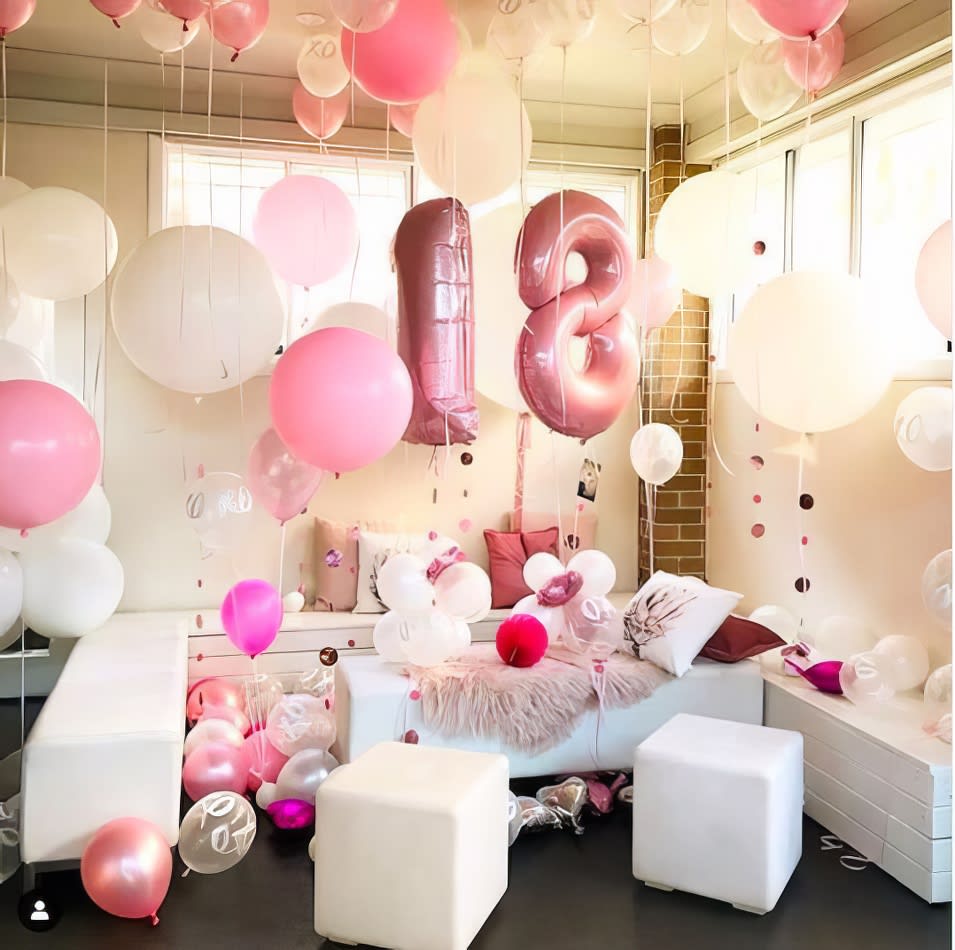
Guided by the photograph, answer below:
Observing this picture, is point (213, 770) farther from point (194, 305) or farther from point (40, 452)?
point (194, 305)

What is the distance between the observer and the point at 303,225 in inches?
127

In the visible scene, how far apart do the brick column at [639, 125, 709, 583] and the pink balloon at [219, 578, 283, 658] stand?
212 centimetres

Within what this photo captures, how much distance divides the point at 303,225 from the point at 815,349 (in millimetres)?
1585

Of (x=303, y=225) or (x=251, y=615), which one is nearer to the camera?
(x=251, y=615)

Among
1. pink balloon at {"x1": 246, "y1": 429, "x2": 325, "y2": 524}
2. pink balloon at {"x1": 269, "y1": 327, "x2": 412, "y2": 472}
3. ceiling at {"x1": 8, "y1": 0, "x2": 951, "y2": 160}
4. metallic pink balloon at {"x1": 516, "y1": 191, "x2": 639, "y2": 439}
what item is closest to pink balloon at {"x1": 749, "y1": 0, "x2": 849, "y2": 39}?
metallic pink balloon at {"x1": 516, "y1": 191, "x2": 639, "y2": 439}

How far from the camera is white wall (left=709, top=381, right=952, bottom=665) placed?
3.27m

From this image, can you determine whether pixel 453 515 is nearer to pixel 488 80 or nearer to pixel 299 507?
pixel 299 507

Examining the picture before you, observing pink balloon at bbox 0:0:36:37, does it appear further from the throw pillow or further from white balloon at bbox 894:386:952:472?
the throw pillow

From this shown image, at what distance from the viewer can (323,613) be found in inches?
169

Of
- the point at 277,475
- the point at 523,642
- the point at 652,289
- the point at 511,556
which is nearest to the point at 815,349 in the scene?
the point at 652,289

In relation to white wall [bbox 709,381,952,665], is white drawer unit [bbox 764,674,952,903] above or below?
below

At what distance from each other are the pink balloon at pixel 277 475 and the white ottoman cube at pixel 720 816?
1.20 metres

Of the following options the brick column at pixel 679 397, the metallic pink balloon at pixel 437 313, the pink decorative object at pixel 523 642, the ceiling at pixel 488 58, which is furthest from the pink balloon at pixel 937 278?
the brick column at pixel 679 397

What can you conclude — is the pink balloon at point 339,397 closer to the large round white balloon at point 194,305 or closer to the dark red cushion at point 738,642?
the large round white balloon at point 194,305
